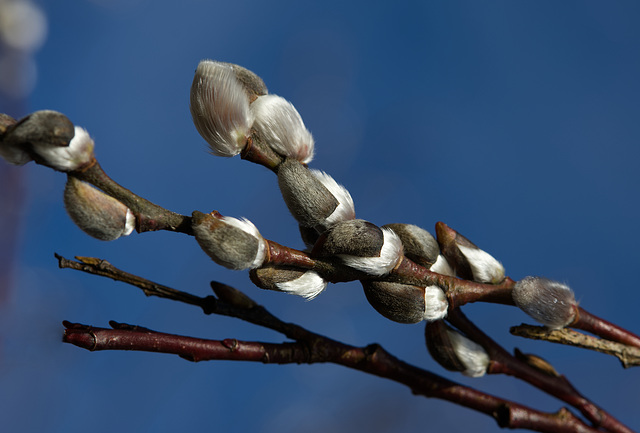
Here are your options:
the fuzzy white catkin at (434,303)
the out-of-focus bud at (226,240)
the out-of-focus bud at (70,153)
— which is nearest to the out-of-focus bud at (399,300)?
the fuzzy white catkin at (434,303)

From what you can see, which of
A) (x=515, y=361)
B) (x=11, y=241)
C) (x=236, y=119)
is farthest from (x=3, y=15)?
(x=515, y=361)

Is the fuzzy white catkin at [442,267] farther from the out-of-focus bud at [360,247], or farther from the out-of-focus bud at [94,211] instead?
the out-of-focus bud at [94,211]

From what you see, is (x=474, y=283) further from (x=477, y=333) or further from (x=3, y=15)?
(x=3, y=15)

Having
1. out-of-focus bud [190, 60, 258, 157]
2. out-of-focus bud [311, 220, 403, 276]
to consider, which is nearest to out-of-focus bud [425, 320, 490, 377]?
out-of-focus bud [311, 220, 403, 276]

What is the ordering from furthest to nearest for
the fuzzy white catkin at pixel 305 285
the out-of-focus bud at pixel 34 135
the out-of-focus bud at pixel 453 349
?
the out-of-focus bud at pixel 453 349
the fuzzy white catkin at pixel 305 285
the out-of-focus bud at pixel 34 135

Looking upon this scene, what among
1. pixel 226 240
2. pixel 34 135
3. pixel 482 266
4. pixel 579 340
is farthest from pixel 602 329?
pixel 34 135

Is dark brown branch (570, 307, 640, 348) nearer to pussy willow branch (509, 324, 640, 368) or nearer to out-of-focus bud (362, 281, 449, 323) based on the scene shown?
pussy willow branch (509, 324, 640, 368)

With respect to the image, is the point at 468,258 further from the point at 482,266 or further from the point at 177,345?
the point at 177,345
